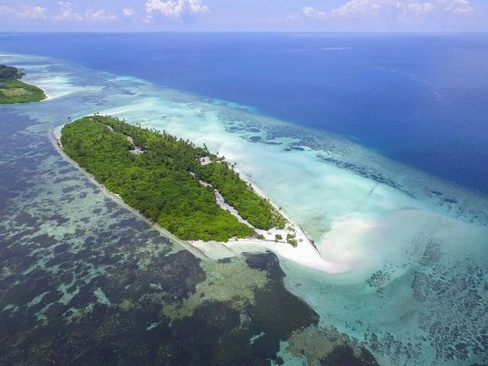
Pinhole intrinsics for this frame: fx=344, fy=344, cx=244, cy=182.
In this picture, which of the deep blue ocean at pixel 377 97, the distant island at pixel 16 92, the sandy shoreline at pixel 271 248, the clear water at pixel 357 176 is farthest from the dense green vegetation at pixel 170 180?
the distant island at pixel 16 92

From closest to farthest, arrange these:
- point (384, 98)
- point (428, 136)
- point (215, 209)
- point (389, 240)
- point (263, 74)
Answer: point (389, 240), point (215, 209), point (428, 136), point (384, 98), point (263, 74)

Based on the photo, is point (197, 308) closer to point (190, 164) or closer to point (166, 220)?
point (166, 220)

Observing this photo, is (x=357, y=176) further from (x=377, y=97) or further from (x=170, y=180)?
(x=377, y=97)

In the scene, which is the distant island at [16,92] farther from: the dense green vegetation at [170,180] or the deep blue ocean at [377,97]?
the dense green vegetation at [170,180]

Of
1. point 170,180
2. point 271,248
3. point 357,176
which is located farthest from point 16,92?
point 271,248

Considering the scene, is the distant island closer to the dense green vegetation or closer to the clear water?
the clear water

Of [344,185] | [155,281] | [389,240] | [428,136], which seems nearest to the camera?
[155,281]

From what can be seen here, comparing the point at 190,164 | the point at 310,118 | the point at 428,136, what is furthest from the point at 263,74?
the point at 190,164

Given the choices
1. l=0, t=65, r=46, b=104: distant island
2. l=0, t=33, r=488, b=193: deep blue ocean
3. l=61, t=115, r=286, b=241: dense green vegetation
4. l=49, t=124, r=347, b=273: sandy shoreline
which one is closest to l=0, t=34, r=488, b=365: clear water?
l=0, t=33, r=488, b=193: deep blue ocean
